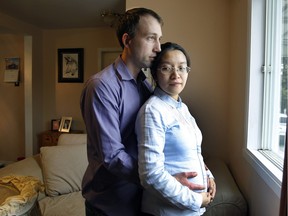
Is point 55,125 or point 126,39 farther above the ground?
point 126,39

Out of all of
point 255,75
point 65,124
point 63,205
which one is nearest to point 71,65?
point 65,124

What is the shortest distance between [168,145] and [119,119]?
20cm

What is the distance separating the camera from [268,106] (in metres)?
1.72

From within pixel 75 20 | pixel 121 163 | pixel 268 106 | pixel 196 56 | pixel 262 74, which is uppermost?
pixel 75 20

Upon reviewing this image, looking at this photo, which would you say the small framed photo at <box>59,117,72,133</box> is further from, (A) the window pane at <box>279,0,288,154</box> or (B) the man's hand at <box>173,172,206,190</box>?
(B) the man's hand at <box>173,172,206,190</box>

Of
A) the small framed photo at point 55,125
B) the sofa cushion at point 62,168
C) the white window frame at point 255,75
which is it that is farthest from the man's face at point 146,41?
the small framed photo at point 55,125

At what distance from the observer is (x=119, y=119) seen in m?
0.95

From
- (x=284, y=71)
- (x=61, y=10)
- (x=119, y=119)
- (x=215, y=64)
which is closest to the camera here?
(x=119, y=119)

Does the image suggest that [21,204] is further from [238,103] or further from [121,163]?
[238,103]

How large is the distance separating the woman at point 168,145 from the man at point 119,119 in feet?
0.16

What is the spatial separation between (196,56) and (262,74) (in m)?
0.99

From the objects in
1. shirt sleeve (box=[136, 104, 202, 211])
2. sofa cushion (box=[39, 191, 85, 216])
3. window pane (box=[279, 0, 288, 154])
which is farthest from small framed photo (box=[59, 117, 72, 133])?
shirt sleeve (box=[136, 104, 202, 211])

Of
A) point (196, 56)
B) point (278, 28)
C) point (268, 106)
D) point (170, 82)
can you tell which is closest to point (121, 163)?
point (170, 82)

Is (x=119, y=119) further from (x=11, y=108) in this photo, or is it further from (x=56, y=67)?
(x=11, y=108)
